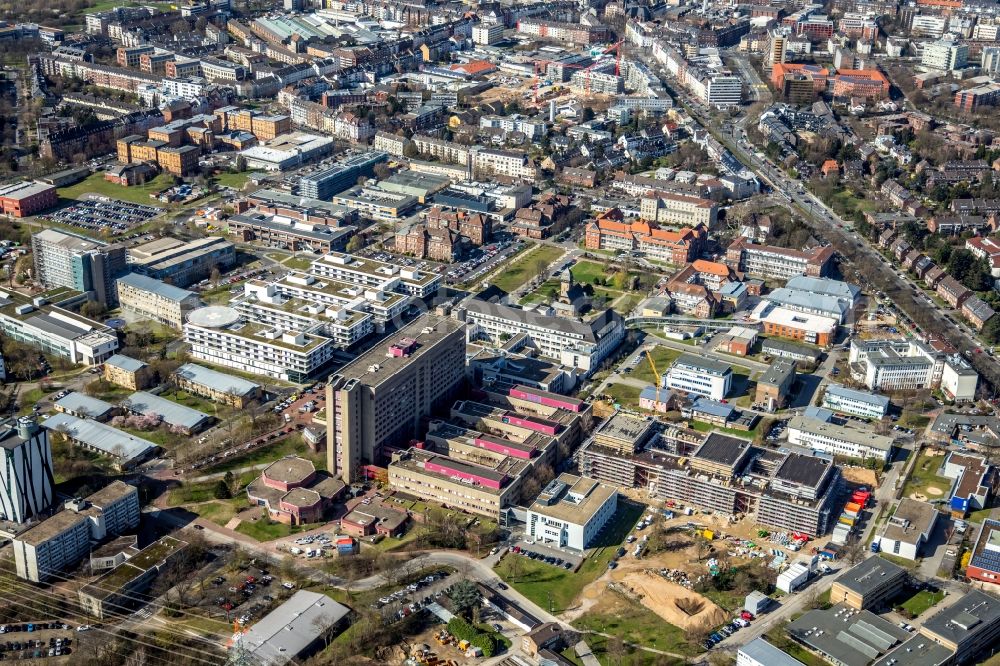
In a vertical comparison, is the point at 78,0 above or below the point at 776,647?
above

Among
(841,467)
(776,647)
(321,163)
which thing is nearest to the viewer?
(776,647)

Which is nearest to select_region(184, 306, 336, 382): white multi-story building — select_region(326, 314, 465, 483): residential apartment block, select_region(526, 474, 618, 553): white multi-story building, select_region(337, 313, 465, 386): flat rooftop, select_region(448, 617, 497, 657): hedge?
select_region(337, 313, 465, 386): flat rooftop

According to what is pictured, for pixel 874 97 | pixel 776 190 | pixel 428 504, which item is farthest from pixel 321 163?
pixel 874 97

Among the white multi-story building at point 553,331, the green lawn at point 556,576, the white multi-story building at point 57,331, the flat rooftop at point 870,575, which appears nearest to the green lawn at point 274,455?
the green lawn at point 556,576

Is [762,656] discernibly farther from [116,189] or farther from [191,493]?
[116,189]

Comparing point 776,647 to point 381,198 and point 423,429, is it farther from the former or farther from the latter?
point 381,198

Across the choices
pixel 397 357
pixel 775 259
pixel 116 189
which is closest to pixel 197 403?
pixel 397 357

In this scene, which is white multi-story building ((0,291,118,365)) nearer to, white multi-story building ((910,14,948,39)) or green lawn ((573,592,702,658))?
green lawn ((573,592,702,658))
